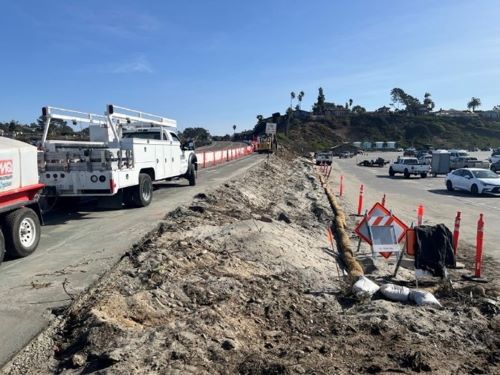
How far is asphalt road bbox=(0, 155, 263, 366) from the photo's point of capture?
218 inches

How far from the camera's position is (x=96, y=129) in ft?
53.4

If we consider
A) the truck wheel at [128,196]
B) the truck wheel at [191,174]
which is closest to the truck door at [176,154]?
the truck wheel at [191,174]

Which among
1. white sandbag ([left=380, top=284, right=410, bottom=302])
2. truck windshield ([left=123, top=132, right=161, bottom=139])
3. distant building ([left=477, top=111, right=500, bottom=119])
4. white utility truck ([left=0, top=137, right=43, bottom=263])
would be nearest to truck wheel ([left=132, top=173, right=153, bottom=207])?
truck windshield ([left=123, top=132, right=161, bottom=139])

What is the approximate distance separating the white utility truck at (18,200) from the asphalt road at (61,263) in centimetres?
31

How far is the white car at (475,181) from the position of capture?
82.8 feet

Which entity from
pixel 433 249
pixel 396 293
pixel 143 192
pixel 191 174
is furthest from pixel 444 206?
pixel 396 293

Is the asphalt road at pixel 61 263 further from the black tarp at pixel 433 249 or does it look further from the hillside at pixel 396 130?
the hillside at pixel 396 130

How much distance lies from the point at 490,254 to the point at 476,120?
190085 millimetres

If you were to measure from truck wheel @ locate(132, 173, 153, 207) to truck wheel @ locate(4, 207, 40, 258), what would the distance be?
5.19m

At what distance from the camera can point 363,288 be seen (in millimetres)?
7266

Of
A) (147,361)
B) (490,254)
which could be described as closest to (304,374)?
(147,361)

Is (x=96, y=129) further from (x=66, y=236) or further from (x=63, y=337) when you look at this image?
(x=63, y=337)

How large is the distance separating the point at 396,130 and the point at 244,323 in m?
165

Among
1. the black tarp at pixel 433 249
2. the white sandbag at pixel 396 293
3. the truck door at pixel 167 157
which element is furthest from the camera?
the truck door at pixel 167 157
